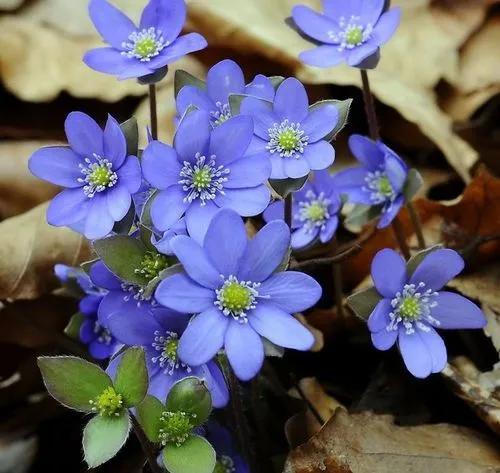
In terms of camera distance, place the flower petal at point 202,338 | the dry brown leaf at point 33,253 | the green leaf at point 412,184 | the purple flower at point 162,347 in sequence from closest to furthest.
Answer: the flower petal at point 202,338, the purple flower at point 162,347, the green leaf at point 412,184, the dry brown leaf at point 33,253

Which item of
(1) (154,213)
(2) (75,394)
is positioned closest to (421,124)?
(1) (154,213)

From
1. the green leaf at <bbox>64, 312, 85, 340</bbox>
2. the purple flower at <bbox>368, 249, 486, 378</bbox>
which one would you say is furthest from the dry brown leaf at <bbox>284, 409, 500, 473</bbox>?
the green leaf at <bbox>64, 312, 85, 340</bbox>

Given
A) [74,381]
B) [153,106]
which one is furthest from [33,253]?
[74,381]

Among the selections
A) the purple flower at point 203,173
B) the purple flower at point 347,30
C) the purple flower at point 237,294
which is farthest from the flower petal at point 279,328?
the purple flower at point 347,30

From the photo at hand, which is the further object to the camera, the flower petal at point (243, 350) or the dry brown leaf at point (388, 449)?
the dry brown leaf at point (388, 449)

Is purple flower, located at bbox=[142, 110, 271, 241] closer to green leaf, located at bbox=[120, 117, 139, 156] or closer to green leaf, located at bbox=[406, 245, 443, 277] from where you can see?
green leaf, located at bbox=[120, 117, 139, 156]

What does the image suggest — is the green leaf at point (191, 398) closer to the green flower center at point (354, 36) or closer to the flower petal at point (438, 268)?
the flower petal at point (438, 268)

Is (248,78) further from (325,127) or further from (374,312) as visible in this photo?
(374,312)
